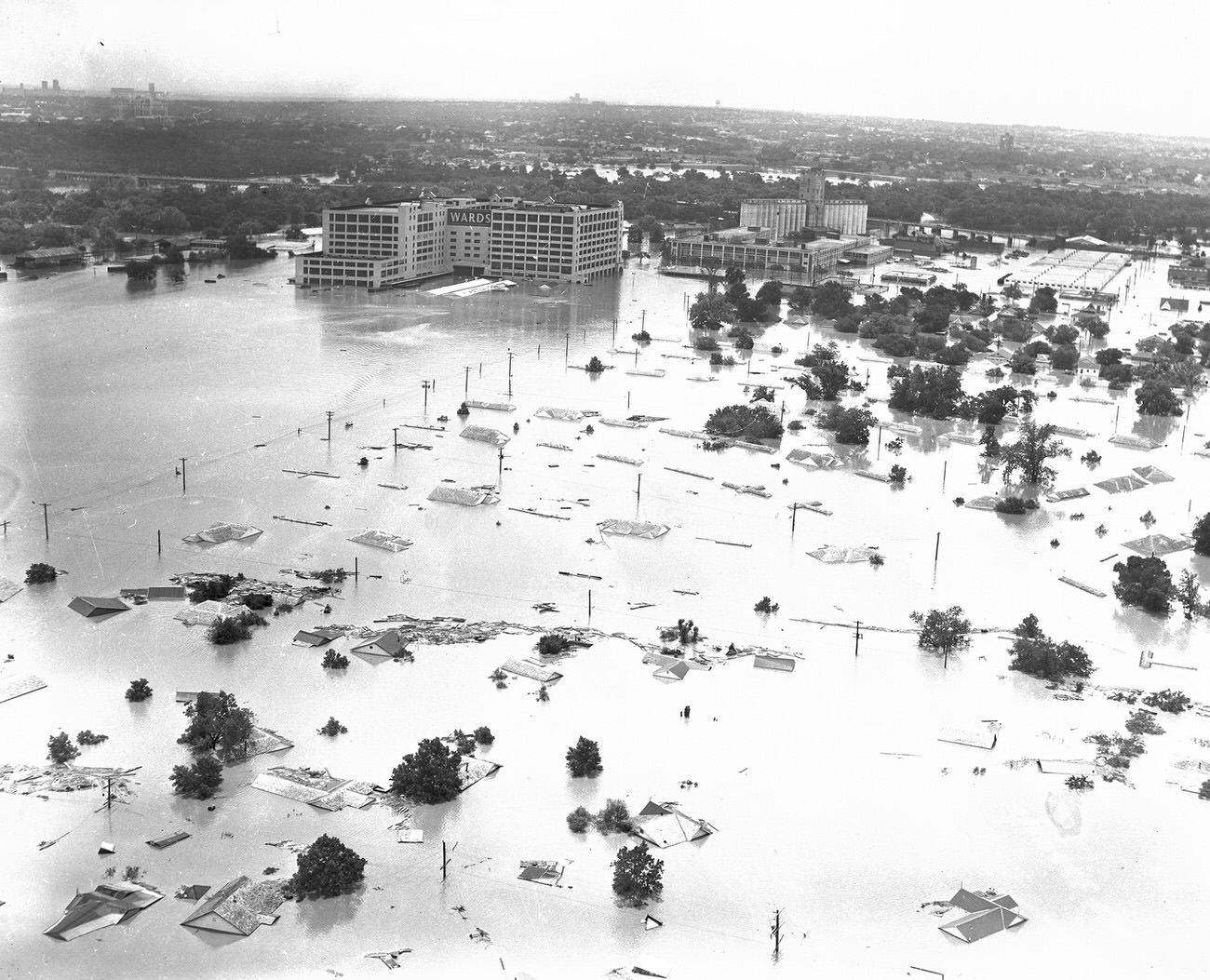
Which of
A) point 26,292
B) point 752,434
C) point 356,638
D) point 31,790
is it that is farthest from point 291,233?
point 31,790

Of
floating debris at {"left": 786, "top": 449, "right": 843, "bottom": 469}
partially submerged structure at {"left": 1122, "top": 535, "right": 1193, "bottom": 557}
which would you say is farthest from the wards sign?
partially submerged structure at {"left": 1122, "top": 535, "right": 1193, "bottom": 557}

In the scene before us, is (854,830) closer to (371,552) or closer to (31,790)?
(31,790)

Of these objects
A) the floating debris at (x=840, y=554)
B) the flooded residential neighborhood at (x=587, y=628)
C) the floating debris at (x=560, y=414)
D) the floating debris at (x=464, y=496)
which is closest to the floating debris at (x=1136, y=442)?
the flooded residential neighborhood at (x=587, y=628)

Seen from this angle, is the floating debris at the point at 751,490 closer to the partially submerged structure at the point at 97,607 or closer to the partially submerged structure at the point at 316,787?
the partially submerged structure at the point at 97,607

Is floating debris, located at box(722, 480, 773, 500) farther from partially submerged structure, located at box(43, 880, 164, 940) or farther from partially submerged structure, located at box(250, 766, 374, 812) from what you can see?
partially submerged structure, located at box(43, 880, 164, 940)

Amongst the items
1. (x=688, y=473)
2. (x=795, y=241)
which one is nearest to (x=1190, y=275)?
(x=795, y=241)

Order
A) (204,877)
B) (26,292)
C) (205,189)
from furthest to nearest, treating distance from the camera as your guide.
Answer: (205,189) < (26,292) < (204,877)
